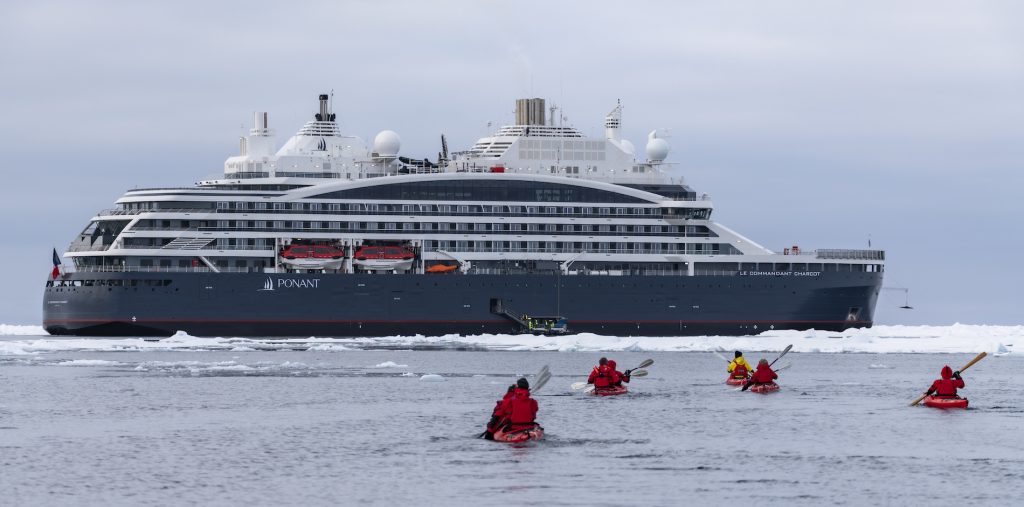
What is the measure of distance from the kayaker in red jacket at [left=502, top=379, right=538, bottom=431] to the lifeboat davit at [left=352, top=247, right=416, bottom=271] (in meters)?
57.3

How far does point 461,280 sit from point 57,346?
23.9m

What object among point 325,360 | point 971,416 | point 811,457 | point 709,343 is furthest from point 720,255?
point 811,457

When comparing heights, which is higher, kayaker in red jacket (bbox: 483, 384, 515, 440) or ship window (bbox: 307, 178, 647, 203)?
ship window (bbox: 307, 178, 647, 203)

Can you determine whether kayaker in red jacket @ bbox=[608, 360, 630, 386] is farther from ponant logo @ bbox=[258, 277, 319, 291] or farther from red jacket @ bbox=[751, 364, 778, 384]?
ponant logo @ bbox=[258, 277, 319, 291]

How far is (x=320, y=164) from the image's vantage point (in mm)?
102125

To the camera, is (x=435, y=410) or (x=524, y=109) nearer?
(x=435, y=410)

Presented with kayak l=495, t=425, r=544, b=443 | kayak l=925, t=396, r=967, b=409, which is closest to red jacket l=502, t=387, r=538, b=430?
kayak l=495, t=425, r=544, b=443

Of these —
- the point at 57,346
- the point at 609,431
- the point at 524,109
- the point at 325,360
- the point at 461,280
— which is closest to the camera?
the point at 609,431

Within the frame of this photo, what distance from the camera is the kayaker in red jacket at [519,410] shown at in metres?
41.8

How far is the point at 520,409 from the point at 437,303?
5692cm

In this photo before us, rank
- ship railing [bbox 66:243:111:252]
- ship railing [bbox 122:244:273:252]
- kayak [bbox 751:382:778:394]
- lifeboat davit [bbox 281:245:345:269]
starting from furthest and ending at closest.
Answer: ship railing [bbox 66:243:111:252] < lifeboat davit [bbox 281:245:345:269] < ship railing [bbox 122:244:273:252] < kayak [bbox 751:382:778:394]

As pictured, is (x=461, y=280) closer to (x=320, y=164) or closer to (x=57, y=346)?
(x=320, y=164)

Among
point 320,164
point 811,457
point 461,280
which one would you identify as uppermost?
point 320,164

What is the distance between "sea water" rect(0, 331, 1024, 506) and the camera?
3450 cm
